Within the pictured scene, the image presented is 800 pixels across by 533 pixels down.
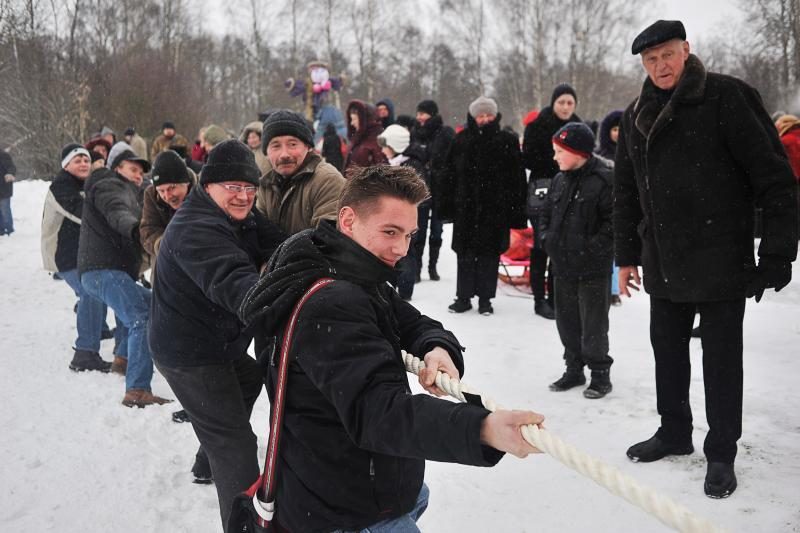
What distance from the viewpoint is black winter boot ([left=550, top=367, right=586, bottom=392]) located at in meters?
4.97

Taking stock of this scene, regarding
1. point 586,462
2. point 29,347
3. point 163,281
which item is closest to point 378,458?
point 586,462

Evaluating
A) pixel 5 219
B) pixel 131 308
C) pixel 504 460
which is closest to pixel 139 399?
pixel 131 308

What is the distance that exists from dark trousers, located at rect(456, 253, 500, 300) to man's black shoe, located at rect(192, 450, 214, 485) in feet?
12.9

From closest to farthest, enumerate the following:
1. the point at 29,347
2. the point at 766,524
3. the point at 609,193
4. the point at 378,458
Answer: the point at 378,458
the point at 766,524
the point at 609,193
the point at 29,347

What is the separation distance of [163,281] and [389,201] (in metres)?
1.70

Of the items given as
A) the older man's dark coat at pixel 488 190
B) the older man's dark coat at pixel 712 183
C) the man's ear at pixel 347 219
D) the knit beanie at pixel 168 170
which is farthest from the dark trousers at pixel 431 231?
the man's ear at pixel 347 219

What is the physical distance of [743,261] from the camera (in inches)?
129

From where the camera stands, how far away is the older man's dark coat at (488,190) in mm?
7059

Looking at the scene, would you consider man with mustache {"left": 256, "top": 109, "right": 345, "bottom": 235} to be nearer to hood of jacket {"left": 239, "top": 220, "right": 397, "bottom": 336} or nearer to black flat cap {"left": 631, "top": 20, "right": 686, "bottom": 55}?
hood of jacket {"left": 239, "top": 220, "right": 397, "bottom": 336}

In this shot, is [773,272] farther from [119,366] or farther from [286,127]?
[119,366]

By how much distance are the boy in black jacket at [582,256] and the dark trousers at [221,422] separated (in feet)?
8.65

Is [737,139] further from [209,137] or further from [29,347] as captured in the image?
[209,137]

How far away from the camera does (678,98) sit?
3.31 meters

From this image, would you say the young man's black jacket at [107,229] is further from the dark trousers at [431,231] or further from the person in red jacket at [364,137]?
the dark trousers at [431,231]
